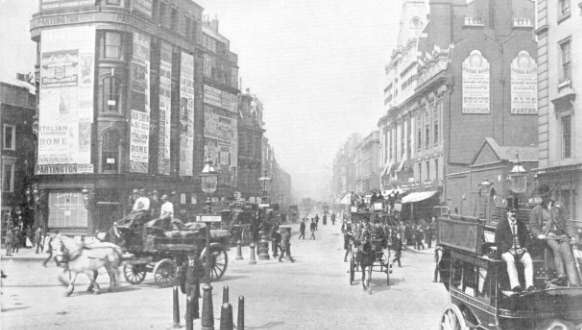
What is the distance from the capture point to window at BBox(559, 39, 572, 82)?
1863 centimetres

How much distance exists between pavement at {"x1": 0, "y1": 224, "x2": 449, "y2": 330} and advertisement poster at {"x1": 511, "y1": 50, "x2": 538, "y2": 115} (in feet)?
31.5

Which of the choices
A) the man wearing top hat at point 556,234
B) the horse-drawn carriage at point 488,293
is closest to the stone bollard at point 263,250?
the horse-drawn carriage at point 488,293

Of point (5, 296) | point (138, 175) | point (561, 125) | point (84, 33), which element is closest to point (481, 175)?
point (561, 125)

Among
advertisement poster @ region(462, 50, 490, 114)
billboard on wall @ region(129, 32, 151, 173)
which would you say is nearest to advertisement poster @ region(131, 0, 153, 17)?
billboard on wall @ region(129, 32, 151, 173)

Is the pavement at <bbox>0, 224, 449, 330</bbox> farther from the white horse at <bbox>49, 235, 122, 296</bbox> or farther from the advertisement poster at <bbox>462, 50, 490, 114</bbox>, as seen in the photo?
the advertisement poster at <bbox>462, 50, 490, 114</bbox>

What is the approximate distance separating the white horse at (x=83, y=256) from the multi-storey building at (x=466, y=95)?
43.3ft

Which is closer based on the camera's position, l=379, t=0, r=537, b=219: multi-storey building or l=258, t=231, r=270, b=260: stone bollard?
l=379, t=0, r=537, b=219: multi-storey building

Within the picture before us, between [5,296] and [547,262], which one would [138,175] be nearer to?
[5,296]

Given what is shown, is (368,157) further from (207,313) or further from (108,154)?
(207,313)

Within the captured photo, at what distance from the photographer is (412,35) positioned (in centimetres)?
4247

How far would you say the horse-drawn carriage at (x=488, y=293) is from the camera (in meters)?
5.89

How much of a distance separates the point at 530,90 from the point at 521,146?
2.81 metres

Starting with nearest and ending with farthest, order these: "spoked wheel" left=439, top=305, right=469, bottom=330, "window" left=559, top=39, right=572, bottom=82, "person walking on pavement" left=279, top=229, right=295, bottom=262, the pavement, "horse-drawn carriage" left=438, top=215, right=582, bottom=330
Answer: "horse-drawn carriage" left=438, top=215, right=582, bottom=330 < "spoked wheel" left=439, top=305, right=469, bottom=330 < the pavement < "window" left=559, top=39, right=572, bottom=82 < "person walking on pavement" left=279, top=229, right=295, bottom=262

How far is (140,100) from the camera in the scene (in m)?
15.5
